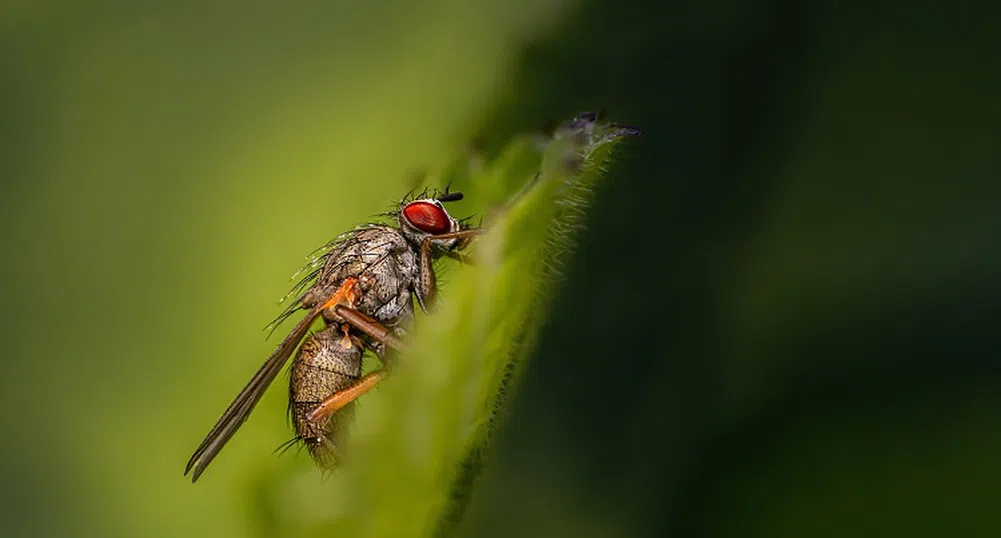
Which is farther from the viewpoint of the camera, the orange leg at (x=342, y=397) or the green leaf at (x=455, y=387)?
the orange leg at (x=342, y=397)

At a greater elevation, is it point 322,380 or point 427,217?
point 427,217

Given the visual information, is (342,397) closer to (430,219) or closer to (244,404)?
(244,404)

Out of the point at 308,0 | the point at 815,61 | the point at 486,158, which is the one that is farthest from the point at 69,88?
the point at 815,61

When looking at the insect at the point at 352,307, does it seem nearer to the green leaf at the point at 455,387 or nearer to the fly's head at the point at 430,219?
the fly's head at the point at 430,219

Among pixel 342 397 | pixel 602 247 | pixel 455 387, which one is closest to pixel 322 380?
pixel 342 397

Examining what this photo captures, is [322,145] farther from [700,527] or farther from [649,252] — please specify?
[700,527]

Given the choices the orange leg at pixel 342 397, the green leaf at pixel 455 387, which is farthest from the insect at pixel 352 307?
the green leaf at pixel 455 387

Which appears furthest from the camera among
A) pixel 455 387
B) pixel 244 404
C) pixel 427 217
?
pixel 427 217
